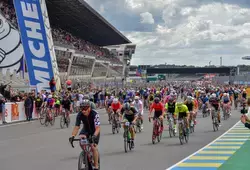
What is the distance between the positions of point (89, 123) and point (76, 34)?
7335cm

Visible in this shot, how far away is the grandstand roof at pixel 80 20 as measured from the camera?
58.1m

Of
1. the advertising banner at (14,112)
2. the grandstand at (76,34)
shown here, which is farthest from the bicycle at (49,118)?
the grandstand at (76,34)

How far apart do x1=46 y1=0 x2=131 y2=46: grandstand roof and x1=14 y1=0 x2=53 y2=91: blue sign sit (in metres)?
14.1

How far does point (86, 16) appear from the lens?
226 feet

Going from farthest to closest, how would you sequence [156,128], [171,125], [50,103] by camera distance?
[50,103] < [171,125] < [156,128]

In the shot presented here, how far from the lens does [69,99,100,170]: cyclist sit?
9.16 metres

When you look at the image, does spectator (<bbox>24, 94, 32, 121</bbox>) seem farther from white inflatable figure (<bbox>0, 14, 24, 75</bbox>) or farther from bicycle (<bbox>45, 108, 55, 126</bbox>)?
white inflatable figure (<bbox>0, 14, 24, 75</bbox>)

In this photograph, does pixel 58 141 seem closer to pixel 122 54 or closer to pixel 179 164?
pixel 179 164

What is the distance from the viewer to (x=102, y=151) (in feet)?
47.9

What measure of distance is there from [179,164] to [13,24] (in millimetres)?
31987

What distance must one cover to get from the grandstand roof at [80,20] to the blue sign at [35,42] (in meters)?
14.1

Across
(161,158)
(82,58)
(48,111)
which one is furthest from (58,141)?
(82,58)

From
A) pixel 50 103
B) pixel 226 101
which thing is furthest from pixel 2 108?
pixel 226 101

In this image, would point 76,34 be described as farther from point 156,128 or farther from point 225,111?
point 156,128
